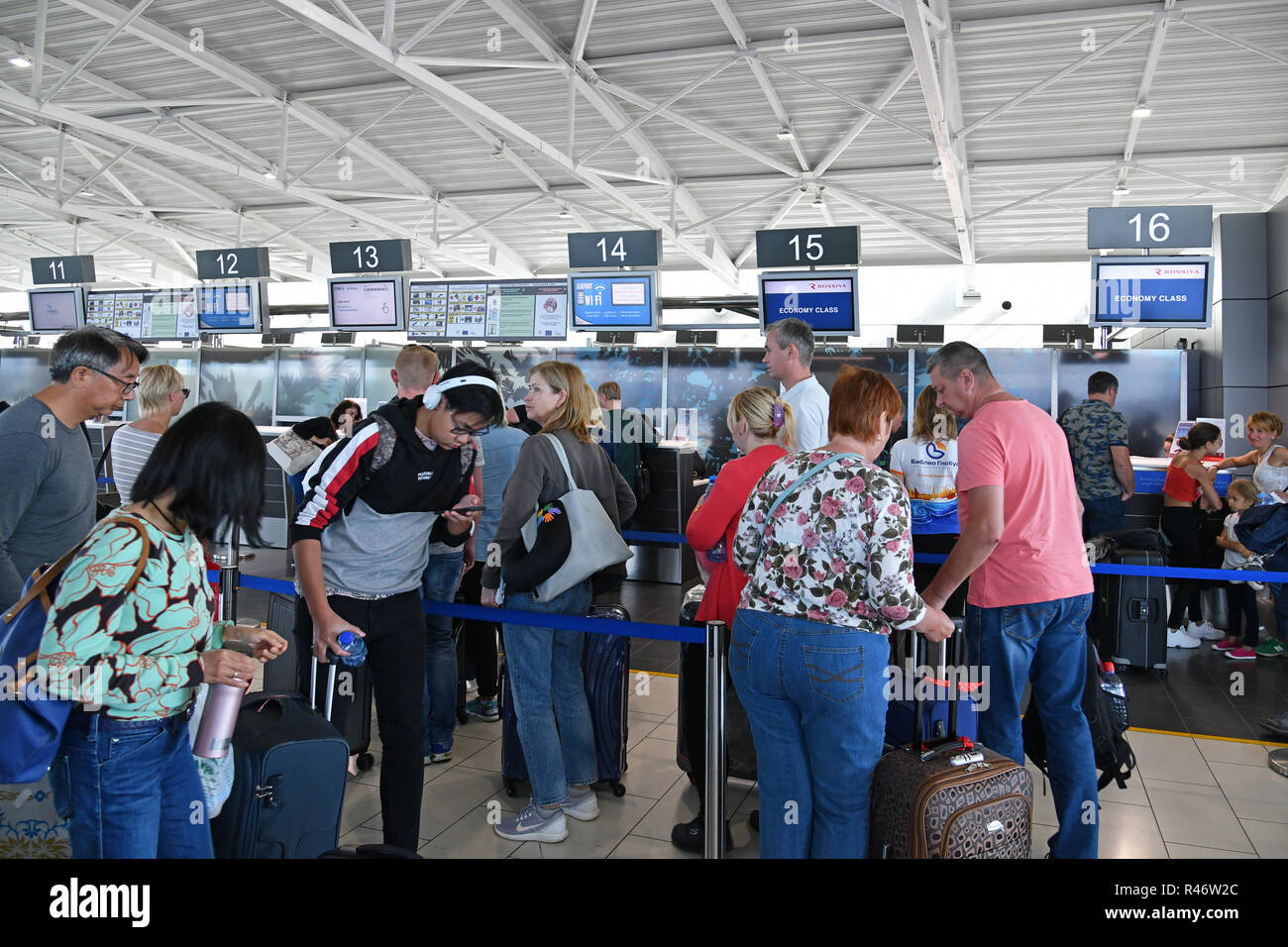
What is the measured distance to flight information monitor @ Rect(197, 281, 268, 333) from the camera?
37.2 feet

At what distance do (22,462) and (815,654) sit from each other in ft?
7.56

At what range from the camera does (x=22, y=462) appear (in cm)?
260

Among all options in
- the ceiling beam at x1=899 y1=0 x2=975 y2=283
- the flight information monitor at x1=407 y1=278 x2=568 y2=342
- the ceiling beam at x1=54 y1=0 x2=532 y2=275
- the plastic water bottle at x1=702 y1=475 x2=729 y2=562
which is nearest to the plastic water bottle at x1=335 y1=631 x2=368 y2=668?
the plastic water bottle at x1=702 y1=475 x2=729 y2=562

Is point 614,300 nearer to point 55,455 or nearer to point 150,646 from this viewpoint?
point 55,455

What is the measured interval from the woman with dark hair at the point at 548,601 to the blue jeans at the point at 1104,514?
413 cm

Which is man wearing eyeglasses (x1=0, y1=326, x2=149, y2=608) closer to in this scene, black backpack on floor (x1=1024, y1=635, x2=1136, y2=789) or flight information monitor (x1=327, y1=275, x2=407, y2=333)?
black backpack on floor (x1=1024, y1=635, x2=1136, y2=789)

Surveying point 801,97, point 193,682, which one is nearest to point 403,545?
point 193,682

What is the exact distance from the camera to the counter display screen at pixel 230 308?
11.4m

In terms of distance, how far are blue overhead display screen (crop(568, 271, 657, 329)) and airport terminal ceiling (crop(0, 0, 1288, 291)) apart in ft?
7.85

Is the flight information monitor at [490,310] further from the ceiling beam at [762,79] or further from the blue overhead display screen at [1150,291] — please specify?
the blue overhead display screen at [1150,291]

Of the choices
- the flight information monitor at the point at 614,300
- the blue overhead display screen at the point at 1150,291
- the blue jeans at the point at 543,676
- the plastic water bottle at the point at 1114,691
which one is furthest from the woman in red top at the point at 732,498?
the flight information monitor at the point at 614,300

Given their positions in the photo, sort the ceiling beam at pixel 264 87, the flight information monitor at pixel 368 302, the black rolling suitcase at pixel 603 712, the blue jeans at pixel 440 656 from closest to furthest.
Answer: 1. the black rolling suitcase at pixel 603 712
2. the blue jeans at pixel 440 656
3. the ceiling beam at pixel 264 87
4. the flight information monitor at pixel 368 302

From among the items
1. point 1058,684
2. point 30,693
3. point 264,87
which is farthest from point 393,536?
point 264,87

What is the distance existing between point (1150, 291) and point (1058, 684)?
19.6 feet
